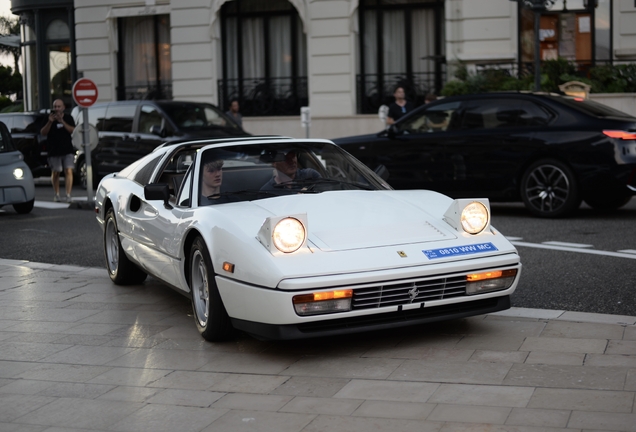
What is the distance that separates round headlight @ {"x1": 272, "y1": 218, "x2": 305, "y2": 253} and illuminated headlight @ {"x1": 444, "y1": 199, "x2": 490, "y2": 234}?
1.03m

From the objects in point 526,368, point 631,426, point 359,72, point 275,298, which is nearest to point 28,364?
point 275,298

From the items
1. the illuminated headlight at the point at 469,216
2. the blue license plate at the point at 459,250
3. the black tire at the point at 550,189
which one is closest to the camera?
the blue license plate at the point at 459,250

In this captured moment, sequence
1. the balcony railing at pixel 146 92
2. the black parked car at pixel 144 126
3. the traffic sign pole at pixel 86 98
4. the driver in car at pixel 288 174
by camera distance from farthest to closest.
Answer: the balcony railing at pixel 146 92, the black parked car at pixel 144 126, the traffic sign pole at pixel 86 98, the driver in car at pixel 288 174

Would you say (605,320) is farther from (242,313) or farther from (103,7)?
(103,7)

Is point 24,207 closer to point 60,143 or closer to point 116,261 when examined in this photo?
point 60,143

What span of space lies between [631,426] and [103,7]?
1018 inches

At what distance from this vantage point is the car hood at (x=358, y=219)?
18.7 ft

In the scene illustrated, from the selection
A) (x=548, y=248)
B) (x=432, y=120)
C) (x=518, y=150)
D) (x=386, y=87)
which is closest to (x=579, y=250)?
(x=548, y=248)

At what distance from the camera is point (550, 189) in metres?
12.1

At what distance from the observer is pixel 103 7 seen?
28.1 metres

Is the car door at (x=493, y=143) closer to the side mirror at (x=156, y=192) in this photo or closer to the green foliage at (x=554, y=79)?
the side mirror at (x=156, y=192)

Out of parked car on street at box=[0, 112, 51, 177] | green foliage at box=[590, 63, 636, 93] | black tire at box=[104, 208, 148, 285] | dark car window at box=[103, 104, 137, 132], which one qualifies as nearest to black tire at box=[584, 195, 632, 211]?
black tire at box=[104, 208, 148, 285]

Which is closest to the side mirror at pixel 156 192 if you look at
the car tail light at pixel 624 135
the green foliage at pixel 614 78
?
the car tail light at pixel 624 135

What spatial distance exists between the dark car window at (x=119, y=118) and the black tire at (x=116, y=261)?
400 inches
